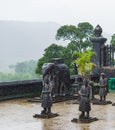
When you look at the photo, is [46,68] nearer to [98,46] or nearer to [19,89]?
[19,89]

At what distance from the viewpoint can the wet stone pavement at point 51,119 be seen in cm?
1423

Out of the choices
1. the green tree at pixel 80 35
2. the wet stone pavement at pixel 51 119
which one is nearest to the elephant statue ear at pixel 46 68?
the wet stone pavement at pixel 51 119

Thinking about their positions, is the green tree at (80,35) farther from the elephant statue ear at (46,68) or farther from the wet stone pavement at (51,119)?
the elephant statue ear at (46,68)

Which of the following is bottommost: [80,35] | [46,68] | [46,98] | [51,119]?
[51,119]

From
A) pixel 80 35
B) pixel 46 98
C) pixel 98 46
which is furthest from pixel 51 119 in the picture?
pixel 80 35

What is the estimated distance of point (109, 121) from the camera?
1520cm

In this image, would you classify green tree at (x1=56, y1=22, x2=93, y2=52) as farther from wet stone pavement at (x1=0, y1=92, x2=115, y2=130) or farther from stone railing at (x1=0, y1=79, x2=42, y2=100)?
wet stone pavement at (x1=0, y1=92, x2=115, y2=130)

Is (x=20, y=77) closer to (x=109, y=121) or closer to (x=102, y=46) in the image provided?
(x=102, y=46)

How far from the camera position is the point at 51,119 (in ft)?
51.6

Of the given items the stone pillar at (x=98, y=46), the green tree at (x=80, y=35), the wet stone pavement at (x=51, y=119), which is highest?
the green tree at (x=80, y=35)

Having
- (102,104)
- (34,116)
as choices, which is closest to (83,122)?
(34,116)

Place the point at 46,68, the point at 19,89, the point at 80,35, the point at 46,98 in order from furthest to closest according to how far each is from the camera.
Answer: the point at 80,35
the point at 19,89
the point at 46,68
the point at 46,98

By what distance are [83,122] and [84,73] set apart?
6.65 metres

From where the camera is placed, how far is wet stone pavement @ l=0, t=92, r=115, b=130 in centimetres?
1423
